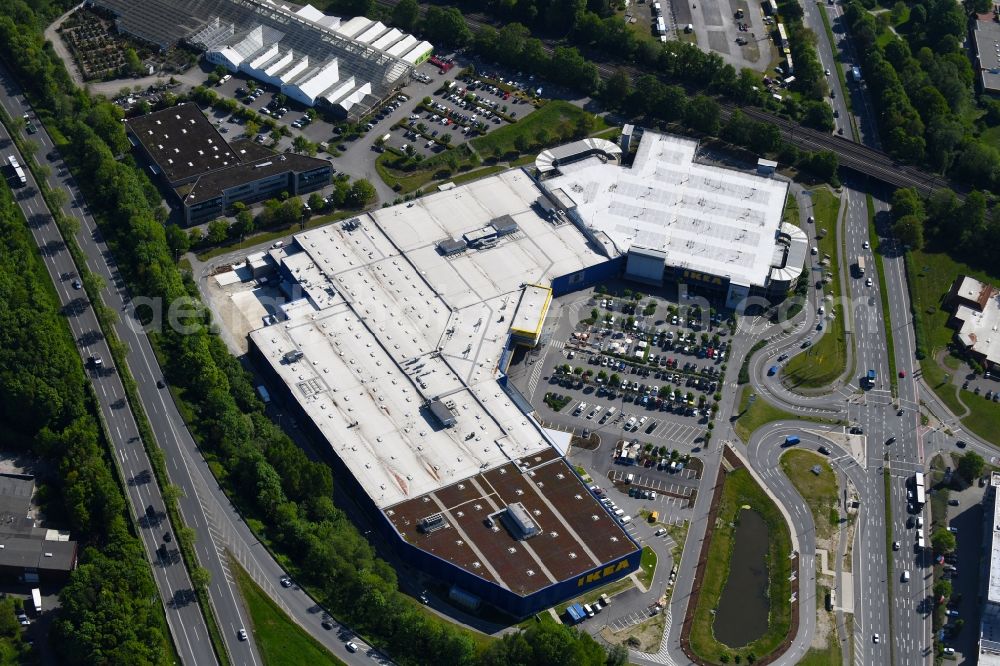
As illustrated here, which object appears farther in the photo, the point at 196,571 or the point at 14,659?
the point at 196,571

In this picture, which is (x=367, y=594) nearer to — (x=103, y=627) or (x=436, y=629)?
(x=436, y=629)

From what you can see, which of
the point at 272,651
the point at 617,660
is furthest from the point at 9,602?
the point at 617,660

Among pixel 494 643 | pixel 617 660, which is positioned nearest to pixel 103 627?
pixel 494 643

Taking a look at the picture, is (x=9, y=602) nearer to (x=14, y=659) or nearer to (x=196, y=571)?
(x=14, y=659)

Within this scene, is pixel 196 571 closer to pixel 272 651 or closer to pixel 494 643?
pixel 272 651

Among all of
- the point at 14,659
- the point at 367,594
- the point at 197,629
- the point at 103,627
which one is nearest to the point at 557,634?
the point at 367,594
